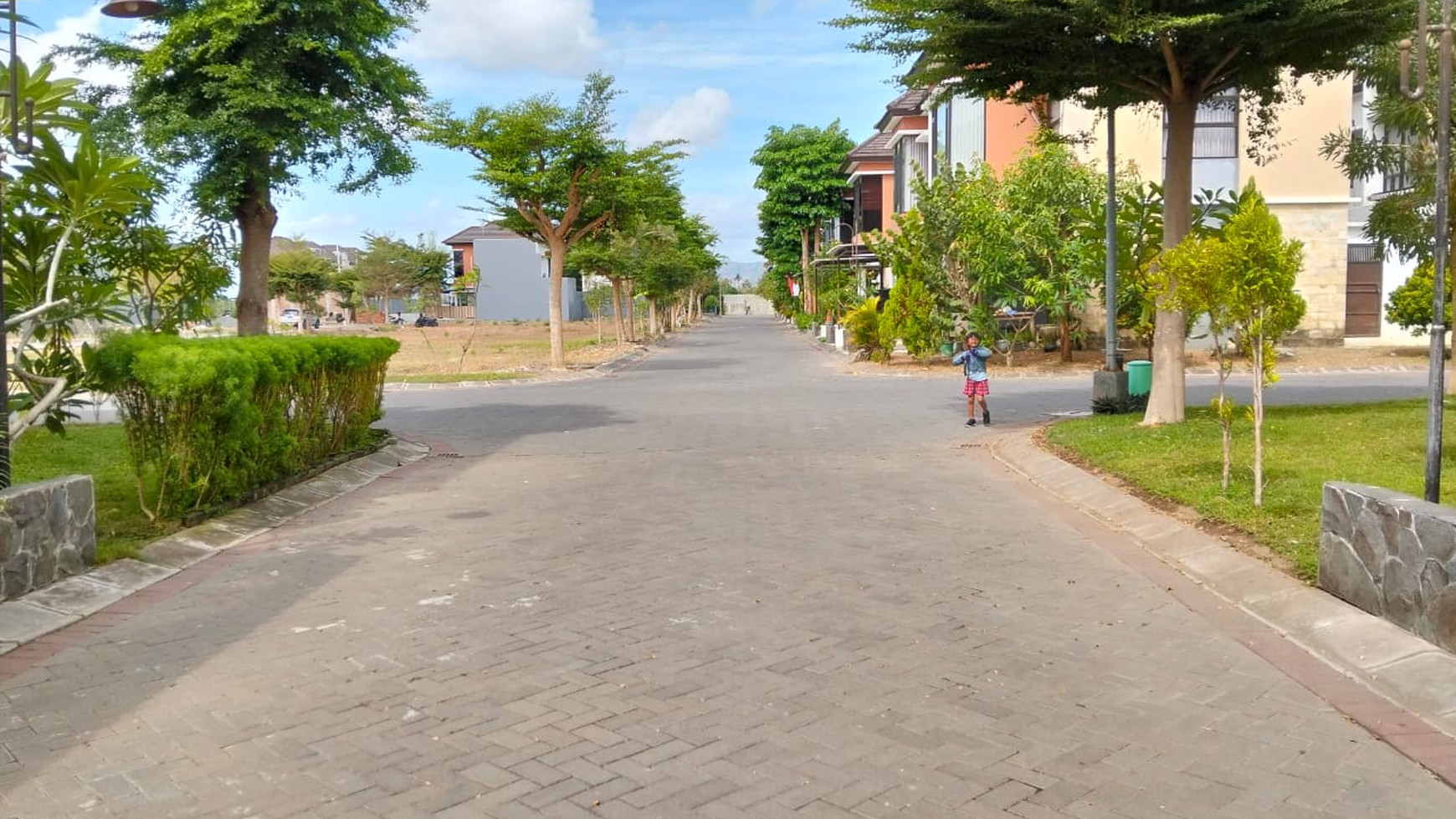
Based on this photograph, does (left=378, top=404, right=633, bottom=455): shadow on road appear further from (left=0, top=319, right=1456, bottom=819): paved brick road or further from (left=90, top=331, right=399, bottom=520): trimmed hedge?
(left=0, top=319, right=1456, bottom=819): paved brick road

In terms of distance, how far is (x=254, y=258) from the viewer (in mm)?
14266

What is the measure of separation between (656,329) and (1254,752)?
53.3m

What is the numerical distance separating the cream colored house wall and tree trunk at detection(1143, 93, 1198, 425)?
14.6 meters

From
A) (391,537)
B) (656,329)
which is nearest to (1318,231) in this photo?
(391,537)

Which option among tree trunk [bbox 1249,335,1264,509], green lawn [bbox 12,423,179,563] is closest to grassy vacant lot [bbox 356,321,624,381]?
green lawn [bbox 12,423,179,563]

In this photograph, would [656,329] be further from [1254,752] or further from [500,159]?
[1254,752]

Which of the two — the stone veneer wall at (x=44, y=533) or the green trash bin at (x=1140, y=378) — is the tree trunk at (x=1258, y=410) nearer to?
the green trash bin at (x=1140, y=378)

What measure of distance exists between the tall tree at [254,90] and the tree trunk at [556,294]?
45.7ft

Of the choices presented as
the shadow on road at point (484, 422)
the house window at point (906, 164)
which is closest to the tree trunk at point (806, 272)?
the house window at point (906, 164)

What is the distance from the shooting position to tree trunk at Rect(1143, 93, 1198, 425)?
13.0 metres

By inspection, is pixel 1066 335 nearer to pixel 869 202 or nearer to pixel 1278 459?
pixel 1278 459

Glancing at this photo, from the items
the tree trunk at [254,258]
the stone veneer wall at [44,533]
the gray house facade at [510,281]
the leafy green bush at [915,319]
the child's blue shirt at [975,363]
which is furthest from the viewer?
the gray house facade at [510,281]

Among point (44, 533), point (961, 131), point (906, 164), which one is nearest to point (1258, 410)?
point (44, 533)

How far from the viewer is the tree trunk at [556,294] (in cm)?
2827
